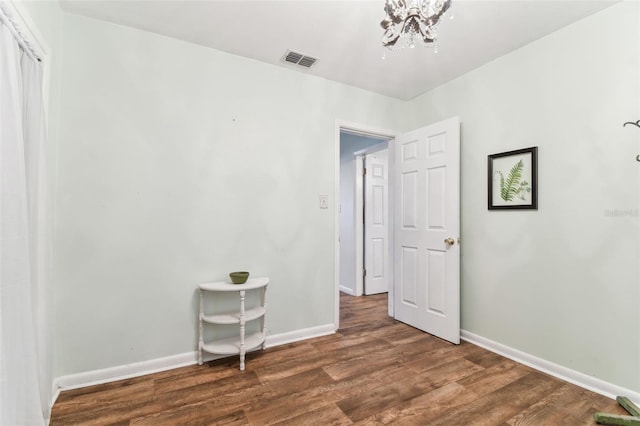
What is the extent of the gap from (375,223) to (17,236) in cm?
386

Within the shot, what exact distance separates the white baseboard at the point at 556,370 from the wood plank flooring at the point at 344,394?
6 cm

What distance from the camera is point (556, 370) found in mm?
2131

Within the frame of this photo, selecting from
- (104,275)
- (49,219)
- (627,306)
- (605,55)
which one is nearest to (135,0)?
(49,219)

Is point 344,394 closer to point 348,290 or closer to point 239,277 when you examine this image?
point 239,277

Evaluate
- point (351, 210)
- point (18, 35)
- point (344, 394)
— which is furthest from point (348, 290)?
point (18, 35)

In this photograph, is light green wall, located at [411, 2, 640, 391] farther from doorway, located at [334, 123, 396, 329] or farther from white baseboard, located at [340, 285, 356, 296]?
white baseboard, located at [340, 285, 356, 296]

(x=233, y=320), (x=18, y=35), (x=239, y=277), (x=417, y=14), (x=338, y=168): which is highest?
(x=417, y=14)

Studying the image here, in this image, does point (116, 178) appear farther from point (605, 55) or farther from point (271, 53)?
point (605, 55)

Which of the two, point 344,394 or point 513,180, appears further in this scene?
point 513,180

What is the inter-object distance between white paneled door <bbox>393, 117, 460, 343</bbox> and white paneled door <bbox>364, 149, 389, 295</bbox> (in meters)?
1.06

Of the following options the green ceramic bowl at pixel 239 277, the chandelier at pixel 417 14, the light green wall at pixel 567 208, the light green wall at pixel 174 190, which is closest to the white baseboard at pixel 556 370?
the light green wall at pixel 567 208

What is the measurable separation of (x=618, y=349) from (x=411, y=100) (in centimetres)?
284

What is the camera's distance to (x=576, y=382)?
202 centimetres

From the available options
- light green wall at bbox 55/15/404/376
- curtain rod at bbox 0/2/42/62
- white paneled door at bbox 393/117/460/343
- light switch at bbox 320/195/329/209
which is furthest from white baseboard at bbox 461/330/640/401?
curtain rod at bbox 0/2/42/62
